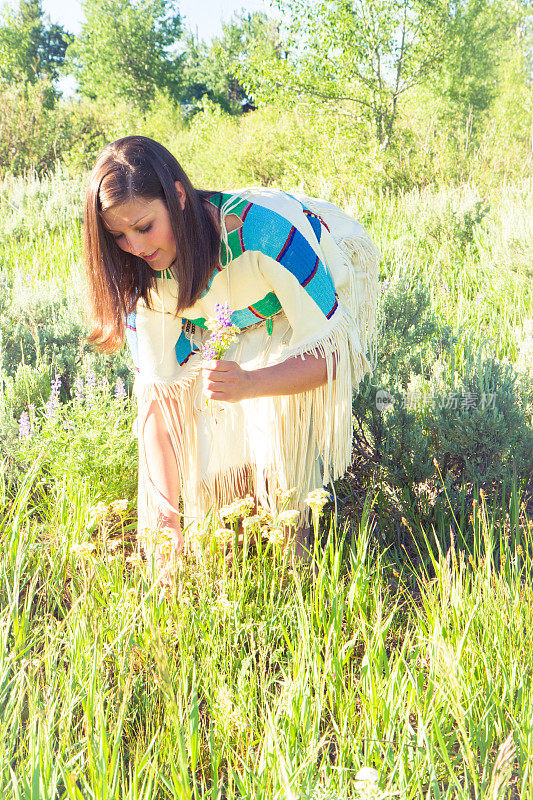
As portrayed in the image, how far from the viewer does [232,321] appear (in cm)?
200

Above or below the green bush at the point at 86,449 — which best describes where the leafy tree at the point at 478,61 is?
above

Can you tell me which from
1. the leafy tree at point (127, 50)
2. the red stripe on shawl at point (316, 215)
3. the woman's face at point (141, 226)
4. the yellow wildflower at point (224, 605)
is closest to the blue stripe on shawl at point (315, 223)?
the red stripe on shawl at point (316, 215)

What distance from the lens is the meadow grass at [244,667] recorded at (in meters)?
1.10

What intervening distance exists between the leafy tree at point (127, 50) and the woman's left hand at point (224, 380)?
2921 centimetres

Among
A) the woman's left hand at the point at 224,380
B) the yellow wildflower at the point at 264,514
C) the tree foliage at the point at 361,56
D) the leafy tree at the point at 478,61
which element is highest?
the leafy tree at the point at 478,61

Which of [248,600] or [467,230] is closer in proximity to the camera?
[248,600]

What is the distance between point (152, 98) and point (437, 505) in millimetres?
30525

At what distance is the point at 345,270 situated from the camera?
2.03 m

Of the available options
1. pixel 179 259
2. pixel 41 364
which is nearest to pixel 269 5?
pixel 41 364

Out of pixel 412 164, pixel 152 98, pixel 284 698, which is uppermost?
pixel 152 98

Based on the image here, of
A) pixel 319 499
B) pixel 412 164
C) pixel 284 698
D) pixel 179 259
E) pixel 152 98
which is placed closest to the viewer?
pixel 284 698

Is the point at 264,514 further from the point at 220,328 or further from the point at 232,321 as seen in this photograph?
the point at 232,321

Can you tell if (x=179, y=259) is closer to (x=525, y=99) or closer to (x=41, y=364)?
(x=41, y=364)

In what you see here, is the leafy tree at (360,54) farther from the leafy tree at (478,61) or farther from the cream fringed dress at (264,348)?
the cream fringed dress at (264,348)
